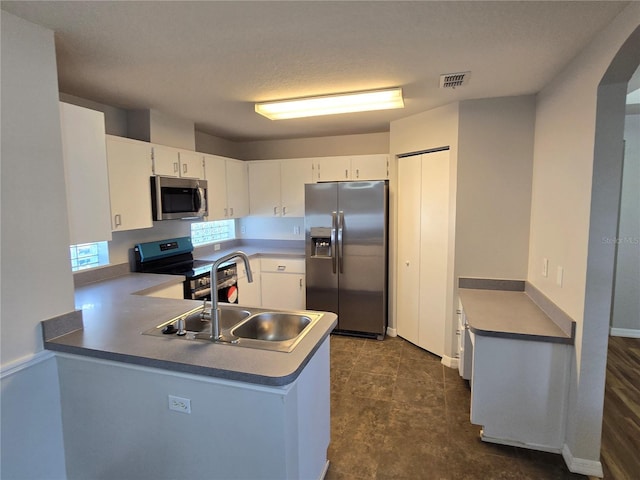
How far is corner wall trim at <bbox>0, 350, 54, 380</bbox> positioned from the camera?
62.0 inches

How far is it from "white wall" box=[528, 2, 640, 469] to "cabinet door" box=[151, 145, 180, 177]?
3.20m

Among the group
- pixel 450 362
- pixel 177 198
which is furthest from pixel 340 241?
pixel 177 198

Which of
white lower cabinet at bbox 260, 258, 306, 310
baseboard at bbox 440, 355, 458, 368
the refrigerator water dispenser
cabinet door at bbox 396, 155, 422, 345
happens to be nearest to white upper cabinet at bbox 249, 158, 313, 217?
the refrigerator water dispenser

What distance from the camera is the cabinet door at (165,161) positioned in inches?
126

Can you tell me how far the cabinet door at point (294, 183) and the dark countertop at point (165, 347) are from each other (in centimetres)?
241

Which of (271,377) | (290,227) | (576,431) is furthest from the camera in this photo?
(290,227)

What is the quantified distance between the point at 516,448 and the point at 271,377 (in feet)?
6.13

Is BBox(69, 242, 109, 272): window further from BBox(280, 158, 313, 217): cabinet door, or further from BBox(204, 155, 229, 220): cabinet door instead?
BBox(280, 158, 313, 217): cabinet door

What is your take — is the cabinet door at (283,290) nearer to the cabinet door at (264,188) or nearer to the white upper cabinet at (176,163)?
the cabinet door at (264,188)

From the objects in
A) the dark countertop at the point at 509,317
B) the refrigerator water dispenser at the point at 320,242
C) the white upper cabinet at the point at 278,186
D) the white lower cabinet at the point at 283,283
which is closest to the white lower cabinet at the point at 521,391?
the dark countertop at the point at 509,317

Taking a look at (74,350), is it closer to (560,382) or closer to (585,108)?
(560,382)

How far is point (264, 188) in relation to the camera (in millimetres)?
4676

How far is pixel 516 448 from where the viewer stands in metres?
2.26

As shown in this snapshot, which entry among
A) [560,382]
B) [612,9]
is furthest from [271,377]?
[612,9]
